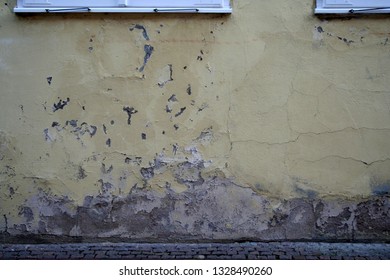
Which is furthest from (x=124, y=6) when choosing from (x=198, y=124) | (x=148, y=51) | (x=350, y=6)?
(x=350, y=6)

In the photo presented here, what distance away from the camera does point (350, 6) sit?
4500 millimetres

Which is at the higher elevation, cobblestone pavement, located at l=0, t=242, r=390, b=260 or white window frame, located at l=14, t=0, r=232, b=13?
white window frame, located at l=14, t=0, r=232, b=13

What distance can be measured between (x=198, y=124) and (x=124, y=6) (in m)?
1.31

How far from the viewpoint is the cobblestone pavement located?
446 centimetres

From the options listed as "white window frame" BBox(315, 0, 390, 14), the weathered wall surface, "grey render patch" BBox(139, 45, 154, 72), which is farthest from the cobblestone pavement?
"white window frame" BBox(315, 0, 390, 14)

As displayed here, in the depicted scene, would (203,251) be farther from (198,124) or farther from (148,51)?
(148,51)

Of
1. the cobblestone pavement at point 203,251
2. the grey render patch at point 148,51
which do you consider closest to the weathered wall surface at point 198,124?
the grey render patch at point 148,51

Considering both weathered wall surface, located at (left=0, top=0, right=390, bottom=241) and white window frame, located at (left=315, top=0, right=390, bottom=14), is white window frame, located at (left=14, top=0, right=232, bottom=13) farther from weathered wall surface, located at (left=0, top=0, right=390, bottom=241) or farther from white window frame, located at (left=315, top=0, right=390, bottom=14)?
white window frame, located at (left=315, top=0, right=390, bottom=14)

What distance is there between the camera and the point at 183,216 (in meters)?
4.77

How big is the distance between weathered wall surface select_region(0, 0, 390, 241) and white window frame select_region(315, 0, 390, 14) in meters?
0.11

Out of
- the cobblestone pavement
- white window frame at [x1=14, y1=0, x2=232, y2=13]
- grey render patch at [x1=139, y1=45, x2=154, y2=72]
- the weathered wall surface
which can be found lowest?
the cobblestone pavement

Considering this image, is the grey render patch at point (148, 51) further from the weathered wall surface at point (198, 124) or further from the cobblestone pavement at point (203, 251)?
the cobblestone pavement at point (203, 251)

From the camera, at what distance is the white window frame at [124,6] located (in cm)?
451

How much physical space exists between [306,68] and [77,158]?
7.75 feet
